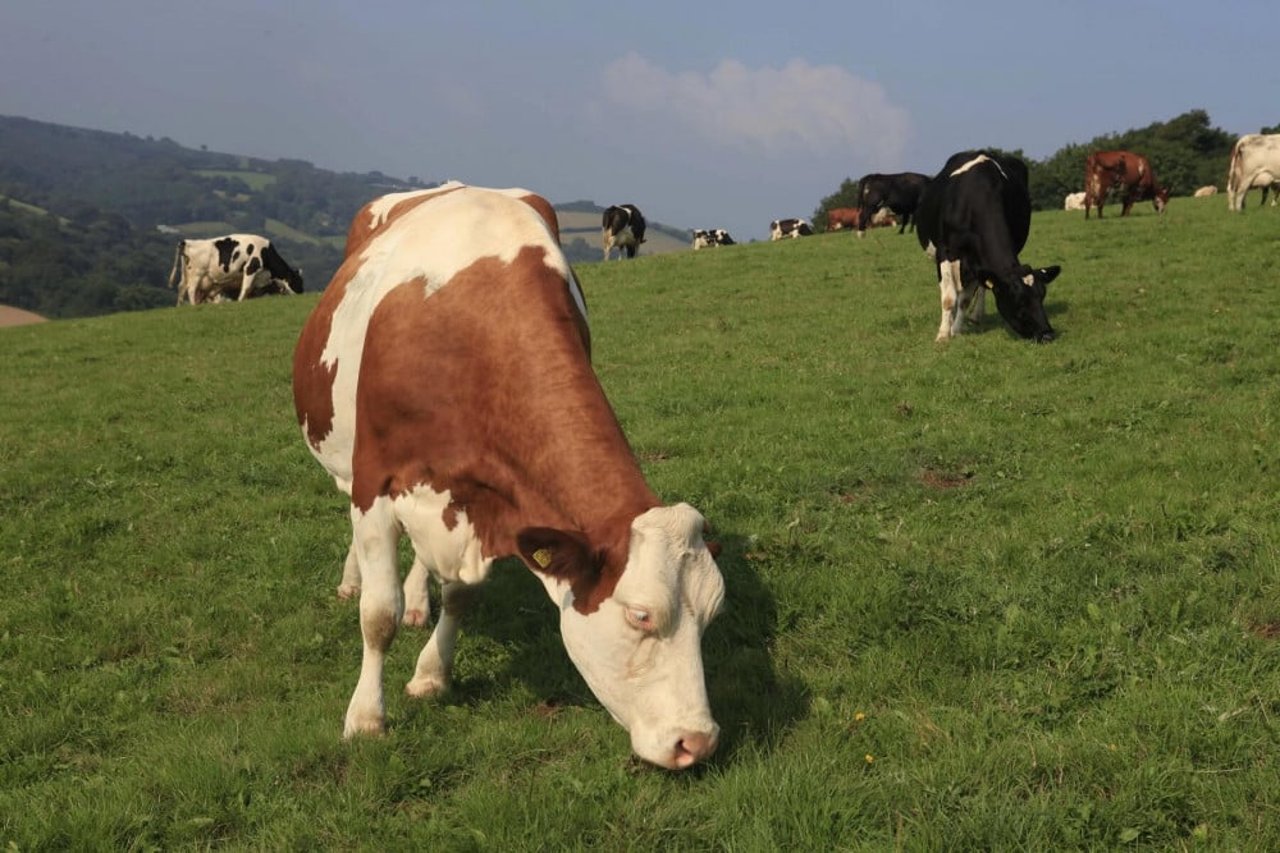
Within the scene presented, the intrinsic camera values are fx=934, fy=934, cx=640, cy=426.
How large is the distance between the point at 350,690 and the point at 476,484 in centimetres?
175

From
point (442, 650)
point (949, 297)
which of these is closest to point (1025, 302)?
point (949, 297)

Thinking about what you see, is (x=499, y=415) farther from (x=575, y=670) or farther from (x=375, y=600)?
(x=575, y=670)

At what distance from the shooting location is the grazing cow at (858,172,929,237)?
38.2m

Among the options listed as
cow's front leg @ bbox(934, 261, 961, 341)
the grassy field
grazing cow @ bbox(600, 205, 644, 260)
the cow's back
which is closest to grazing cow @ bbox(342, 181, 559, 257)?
the cow's back

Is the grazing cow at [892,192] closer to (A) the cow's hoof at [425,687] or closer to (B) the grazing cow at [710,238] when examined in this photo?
(B) the grazing cow at [710,238]

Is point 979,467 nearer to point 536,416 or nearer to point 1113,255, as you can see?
point 536,416

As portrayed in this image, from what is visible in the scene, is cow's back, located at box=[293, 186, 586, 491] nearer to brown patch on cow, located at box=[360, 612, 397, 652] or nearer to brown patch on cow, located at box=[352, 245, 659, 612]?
brown patch on cow, located at box=[352, 245, 659, 612]

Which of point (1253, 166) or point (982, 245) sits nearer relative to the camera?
point (982, 245)

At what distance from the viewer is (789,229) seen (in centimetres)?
5378

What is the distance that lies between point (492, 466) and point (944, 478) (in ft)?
17.4

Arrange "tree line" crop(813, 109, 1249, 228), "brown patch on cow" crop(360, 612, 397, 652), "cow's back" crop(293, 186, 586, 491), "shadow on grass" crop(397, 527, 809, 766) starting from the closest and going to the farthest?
"shadow on grass" crop(397, 527, 809, 766) → "cow's back" crop(293, 186, 586, 491) → "brown patch on cow" crop(360, 612, 397, 652) → "tree line" crop(813, 109, 1249, 228)

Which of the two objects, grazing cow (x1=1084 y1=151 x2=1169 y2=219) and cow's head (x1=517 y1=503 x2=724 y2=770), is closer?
Answer: cow's head (x1=517 y1=503 x2=724 y2=770)

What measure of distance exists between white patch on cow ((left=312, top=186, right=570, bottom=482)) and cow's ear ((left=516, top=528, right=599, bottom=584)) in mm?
1858

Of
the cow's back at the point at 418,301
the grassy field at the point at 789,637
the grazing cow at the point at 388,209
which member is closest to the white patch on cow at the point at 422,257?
the cow's back at the point at 418,301
